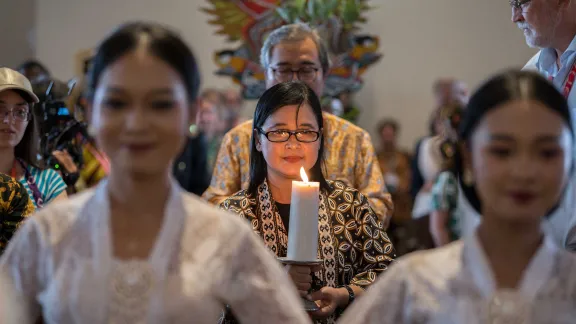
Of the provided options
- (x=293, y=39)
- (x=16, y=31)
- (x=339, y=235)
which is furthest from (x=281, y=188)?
(x=16, y=31)

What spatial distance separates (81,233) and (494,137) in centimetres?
81

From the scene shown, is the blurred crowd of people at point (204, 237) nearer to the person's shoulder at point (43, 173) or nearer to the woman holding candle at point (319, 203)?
the woman holding candle at point (319, 203)

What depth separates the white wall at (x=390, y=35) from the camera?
31.5 ft

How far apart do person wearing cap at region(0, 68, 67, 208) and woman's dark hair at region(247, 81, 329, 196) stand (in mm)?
724

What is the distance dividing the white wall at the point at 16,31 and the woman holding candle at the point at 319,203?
622 cm

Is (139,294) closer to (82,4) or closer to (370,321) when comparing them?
(370,321)

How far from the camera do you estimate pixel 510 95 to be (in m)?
1.77

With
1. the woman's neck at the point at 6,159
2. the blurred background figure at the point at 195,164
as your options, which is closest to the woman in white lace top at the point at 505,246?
the woman's neck at the point at 6,159

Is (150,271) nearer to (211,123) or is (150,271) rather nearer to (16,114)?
(16,114)

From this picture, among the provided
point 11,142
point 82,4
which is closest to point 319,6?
point 11,142

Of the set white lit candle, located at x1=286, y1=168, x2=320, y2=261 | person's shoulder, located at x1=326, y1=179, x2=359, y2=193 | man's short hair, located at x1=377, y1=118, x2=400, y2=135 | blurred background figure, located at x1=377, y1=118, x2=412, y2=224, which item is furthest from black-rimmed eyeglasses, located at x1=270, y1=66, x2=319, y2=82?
man's short hair, located at x1=377, y1=118, x2=400, y2=135

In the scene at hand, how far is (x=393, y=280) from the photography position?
1790 millimetres

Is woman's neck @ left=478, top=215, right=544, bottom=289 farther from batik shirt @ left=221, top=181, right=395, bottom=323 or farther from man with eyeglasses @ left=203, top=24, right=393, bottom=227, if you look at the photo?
man with eyeglasses @ left=203, top=24, right=393, bottom=227

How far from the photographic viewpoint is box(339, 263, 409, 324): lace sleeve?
1776mm
